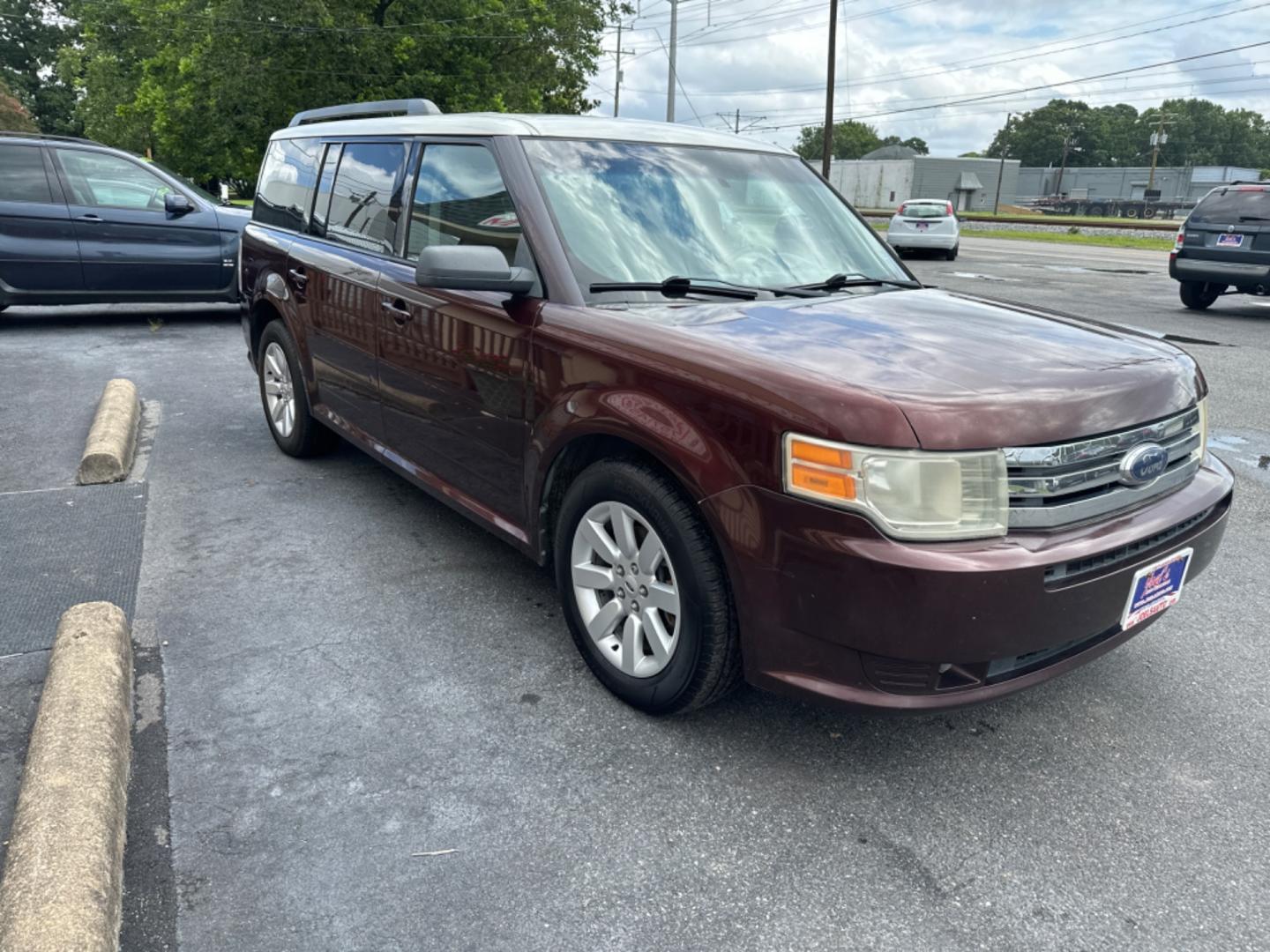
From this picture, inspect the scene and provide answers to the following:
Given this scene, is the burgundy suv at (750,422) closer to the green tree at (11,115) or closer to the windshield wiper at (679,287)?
the windshield wiper at (679,287)

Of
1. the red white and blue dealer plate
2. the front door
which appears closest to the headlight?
the red white and blue dealer plate

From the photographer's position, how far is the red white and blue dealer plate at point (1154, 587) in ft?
8.46

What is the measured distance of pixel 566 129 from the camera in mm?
3641

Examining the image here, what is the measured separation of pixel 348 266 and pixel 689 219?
1722 mm

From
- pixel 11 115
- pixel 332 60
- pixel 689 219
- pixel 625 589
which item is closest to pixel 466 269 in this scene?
pixel 689 219

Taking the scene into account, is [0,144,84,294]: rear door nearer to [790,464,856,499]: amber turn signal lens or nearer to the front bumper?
the front bumper

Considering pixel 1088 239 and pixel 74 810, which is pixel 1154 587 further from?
pixel 1088 239

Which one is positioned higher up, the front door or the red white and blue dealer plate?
the front door

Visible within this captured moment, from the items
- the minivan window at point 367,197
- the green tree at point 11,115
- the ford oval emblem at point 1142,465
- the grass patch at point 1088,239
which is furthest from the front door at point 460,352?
the green tree at point 11,115

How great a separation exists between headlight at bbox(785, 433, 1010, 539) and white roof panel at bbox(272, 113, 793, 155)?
1886 millimetres

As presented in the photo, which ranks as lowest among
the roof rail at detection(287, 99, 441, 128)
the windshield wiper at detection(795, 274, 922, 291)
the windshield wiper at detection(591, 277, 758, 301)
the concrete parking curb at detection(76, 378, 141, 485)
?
the concrete parking curb at detection(76, 378, 141, 485)

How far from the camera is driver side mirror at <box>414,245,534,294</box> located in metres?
3.05

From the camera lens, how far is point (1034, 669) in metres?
2.53

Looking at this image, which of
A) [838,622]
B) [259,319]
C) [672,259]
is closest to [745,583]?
[838,622]
